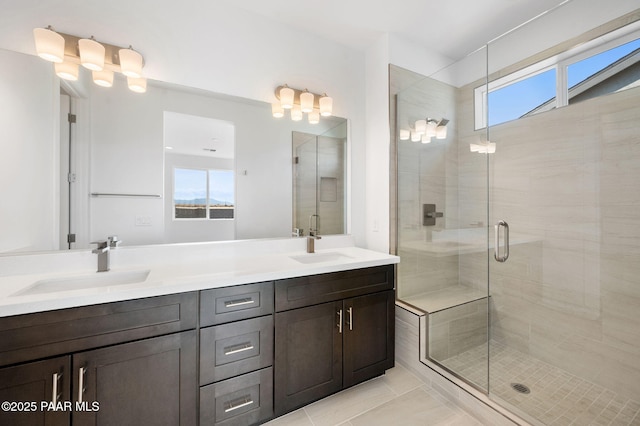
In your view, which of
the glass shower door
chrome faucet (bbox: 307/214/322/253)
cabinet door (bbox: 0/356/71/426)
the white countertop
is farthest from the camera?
chrome faucet (bbox: 307/214/322/253)

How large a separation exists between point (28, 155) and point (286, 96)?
1.52 m

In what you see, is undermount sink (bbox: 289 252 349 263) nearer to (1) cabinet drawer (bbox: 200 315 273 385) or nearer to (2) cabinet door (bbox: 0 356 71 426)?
(1) cabinet drawer (bbox: 200 315 273 385)

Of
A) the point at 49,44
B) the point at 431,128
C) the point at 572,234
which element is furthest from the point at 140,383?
the point at 572,234

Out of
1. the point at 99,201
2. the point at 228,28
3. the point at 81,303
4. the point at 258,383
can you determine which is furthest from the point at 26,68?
the point at 258,383

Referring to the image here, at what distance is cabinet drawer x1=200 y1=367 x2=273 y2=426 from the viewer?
4.01 ft

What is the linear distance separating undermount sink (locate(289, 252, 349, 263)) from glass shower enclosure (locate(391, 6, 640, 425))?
58cm

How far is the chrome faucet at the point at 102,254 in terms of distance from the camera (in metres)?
1.39

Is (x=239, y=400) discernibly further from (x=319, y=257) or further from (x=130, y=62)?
(x=130, y=62)

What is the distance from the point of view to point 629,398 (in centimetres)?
154

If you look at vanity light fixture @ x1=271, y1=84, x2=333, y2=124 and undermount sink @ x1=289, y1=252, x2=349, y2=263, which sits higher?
vanity light fixture @ x1=271, y1=84, x2=333, y2=124

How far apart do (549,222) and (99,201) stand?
10.0ft

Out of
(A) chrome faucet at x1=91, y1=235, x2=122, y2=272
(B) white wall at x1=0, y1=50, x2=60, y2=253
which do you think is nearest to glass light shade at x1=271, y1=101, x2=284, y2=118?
(B) white wall at x1=0, y1=50, x2=60, y2=253

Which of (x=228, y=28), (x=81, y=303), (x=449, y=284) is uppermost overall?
(x=228, y=28)

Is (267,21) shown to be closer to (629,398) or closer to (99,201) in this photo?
(99,201)
